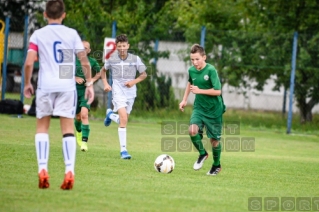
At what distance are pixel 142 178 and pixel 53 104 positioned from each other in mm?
2021

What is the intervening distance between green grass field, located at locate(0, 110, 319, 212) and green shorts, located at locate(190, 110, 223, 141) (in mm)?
611

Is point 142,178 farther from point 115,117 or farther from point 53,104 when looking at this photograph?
point 115,117

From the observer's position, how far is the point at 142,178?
966 cm

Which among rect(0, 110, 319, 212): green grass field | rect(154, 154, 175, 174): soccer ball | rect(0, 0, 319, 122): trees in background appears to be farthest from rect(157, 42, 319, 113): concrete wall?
rect(154, 154, 175, 174): soccer ball

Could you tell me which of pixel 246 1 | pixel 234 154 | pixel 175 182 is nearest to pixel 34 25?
pixel 246 1

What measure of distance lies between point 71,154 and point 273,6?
54.8 feet

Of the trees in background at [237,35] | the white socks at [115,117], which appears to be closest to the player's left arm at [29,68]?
the white socks at [115,117]

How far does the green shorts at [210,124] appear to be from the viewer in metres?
10.8

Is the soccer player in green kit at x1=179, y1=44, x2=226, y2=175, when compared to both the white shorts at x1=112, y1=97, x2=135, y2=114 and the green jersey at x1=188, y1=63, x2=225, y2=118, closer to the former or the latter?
the green jersey at x1=188, y1=63, x2=225, y2=118

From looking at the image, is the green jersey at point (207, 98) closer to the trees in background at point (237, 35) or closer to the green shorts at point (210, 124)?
the green shorts at point (210, 124)

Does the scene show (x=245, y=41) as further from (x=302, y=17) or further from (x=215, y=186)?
(x=215, y=186)

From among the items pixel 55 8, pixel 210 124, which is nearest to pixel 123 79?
pixel 210 124

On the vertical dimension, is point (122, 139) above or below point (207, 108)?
below

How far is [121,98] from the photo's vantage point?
516 inches
